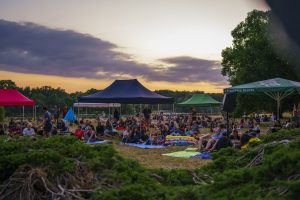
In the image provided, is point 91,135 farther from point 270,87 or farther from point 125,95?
point 270,87

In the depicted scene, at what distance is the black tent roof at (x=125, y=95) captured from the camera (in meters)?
Result: 23.8

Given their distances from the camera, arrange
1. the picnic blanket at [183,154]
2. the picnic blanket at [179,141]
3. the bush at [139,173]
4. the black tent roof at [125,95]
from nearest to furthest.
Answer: the bush at [139,173], the picnic blanket at [183,154], the picnic blanket at [179,141], the black tent roof at [125,95]

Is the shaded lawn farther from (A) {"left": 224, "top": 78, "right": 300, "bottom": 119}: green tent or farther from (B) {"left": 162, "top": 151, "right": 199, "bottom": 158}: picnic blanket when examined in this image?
(A) {"left": 224, "top": 78, "right": 300, "bottom": 119}: green tent

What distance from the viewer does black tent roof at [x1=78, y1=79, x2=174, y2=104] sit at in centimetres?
2383

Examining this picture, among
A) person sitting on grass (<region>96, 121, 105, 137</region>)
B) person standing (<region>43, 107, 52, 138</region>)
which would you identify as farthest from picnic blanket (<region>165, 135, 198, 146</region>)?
person standing (<region>43, 107, 52, 138</region>)

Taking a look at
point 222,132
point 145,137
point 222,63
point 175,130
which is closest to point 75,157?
point 222,132

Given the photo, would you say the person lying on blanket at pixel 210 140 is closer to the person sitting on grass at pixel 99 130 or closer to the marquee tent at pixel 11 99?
the person sitting on grass at pixel 99 130

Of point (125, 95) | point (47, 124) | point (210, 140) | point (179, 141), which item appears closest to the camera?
point (210, 140)

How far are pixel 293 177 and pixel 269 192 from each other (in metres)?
0.43

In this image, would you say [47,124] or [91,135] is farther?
[91,135]

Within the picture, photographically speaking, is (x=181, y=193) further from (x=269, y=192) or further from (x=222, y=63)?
(x=222, y=63)

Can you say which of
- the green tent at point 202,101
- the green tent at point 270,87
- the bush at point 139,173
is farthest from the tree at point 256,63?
the bush at point 139,173

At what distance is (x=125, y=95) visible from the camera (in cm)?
2417

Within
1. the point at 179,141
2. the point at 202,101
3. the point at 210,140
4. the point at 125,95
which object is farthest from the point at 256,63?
the point at 210,140
